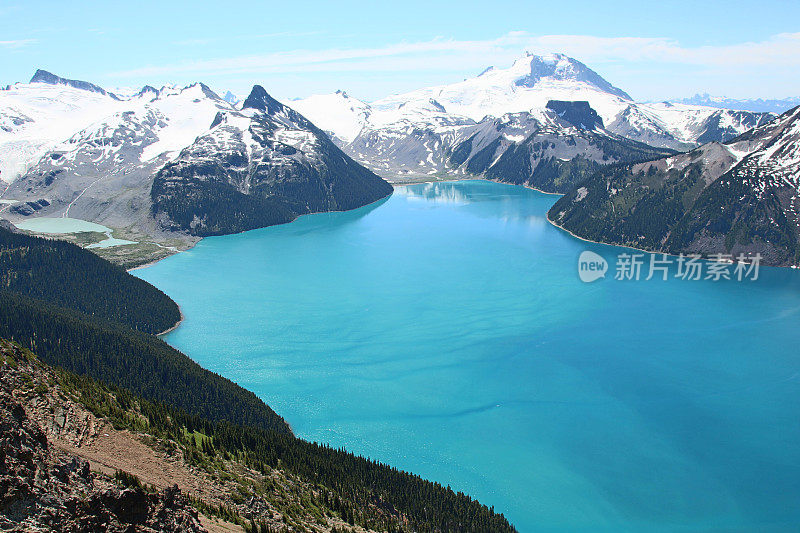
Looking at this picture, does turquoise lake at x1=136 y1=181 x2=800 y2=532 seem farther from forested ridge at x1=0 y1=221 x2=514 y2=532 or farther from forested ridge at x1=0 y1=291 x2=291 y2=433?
forested ridge at x1=0 y1=221 x2=514 y2=532

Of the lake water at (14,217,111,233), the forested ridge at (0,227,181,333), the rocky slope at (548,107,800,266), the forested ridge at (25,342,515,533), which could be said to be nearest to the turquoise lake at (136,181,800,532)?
the forested ridge at (25,342,515,533)

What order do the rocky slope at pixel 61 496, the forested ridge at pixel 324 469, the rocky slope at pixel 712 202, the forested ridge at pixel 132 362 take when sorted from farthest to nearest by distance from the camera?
1. the rocky slope at pixel 712 202
2. the forested ridge at pixel 132 362
3. the forested ridge at pixel 324 469
4. the rocky slope at pixel 61 496

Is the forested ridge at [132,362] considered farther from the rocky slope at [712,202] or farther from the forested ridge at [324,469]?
the rocky slope at [712,202]

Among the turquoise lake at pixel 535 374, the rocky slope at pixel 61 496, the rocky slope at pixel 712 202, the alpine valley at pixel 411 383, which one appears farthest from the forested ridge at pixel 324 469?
the rocky slope at pixel 712 202

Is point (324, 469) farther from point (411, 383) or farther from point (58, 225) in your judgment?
point (58, 225)

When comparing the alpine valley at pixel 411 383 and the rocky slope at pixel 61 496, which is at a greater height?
the rocky slope at pixel 61 496

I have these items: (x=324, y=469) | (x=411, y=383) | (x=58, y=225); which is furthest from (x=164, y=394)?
(x=58, y=225)

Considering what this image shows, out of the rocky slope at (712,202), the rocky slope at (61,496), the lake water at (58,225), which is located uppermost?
the rocky slope at (712,202)

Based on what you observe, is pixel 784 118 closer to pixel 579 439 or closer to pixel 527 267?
pixel 527 267
